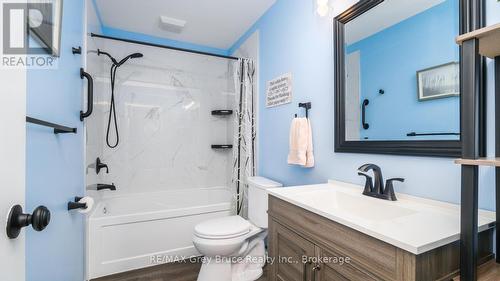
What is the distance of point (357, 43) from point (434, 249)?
1189 millimetres

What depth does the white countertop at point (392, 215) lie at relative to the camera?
711 mm

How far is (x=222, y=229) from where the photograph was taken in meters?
1.75

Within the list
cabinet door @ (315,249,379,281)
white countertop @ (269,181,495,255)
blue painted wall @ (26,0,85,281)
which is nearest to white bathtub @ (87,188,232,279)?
blue painted wall @ (26,0,85,281)

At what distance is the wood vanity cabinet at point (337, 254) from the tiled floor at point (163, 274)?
2.73 feet

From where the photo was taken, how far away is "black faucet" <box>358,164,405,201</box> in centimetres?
114

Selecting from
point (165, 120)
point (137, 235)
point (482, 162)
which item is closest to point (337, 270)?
point (482, 162)

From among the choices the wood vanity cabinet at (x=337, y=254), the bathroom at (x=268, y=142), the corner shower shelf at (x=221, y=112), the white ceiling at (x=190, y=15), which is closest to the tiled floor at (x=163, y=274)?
the bathroom at (x=268, y=142)

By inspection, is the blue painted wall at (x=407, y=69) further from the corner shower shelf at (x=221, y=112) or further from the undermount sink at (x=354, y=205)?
the corner shower shelf at (x=221, y=112)

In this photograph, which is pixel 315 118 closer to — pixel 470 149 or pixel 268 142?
pixel 268 142

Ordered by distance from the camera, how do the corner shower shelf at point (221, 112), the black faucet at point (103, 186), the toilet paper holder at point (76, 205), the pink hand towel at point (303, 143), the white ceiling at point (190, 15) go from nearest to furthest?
the toilet paper holder at point (76, 205) → the pink hand towel at point (303, 143) → the white ceiling at point (190, 15) → the black faucet at point (103, 186) → the corner shower shelf at point (221, 112)

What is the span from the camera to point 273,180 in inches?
85.9

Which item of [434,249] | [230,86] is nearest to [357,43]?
[434,249]

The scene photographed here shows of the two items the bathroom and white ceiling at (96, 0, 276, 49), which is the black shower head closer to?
the bathroom

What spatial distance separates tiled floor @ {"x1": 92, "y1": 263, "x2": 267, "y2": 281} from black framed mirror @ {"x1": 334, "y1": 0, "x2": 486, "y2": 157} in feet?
4.99
